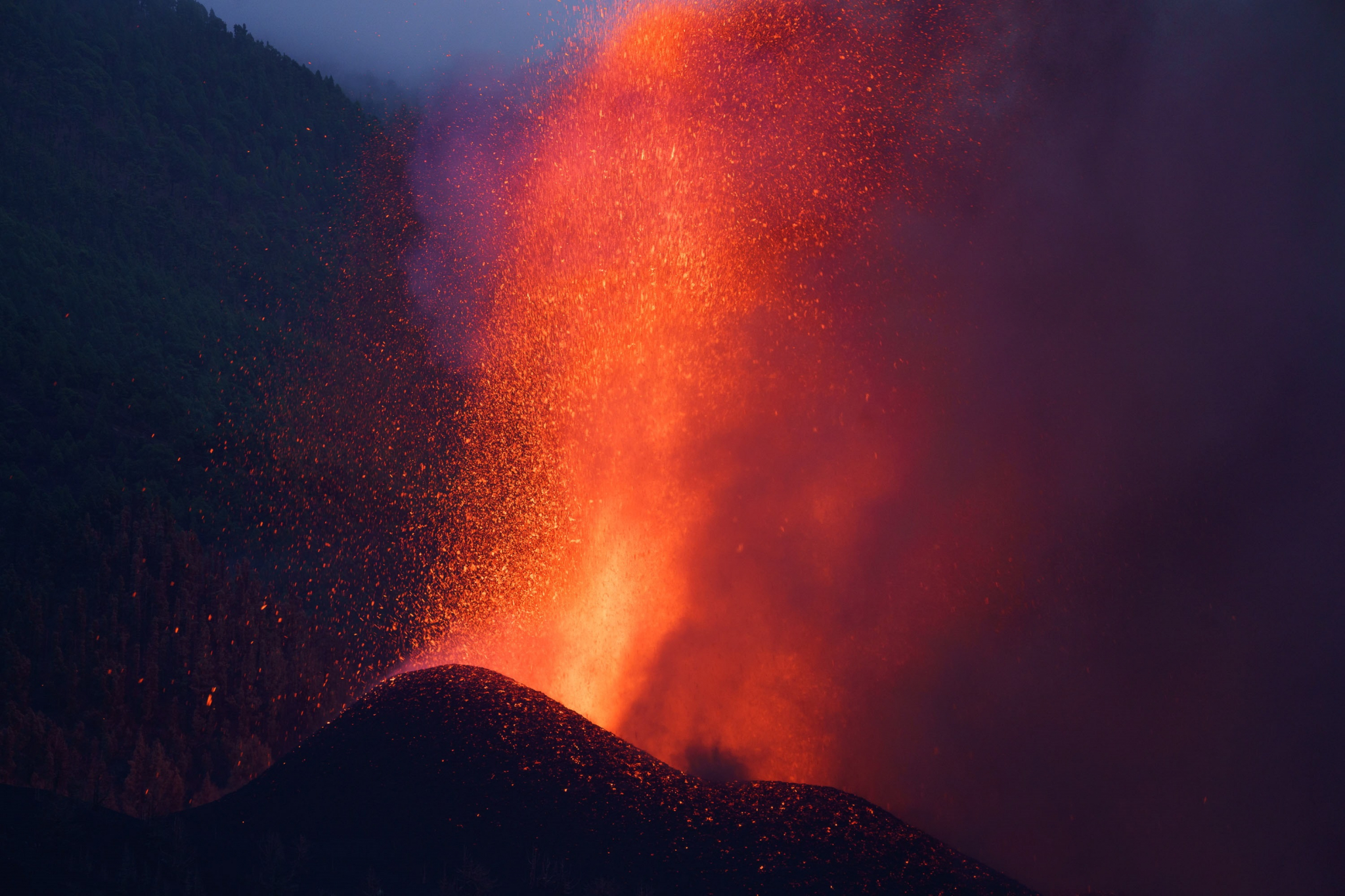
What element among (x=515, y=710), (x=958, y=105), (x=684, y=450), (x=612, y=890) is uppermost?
(x=958, y=105)

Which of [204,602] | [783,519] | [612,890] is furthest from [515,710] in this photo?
[204,602]

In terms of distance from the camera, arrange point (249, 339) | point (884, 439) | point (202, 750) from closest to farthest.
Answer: point (884, 439), point (202, 750), point (249, 339)

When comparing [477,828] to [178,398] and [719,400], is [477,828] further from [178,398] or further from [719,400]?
[178,398]

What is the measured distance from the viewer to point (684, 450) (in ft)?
43.3

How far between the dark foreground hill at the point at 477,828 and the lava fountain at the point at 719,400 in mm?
2124

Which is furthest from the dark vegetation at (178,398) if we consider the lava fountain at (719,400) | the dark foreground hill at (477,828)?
the lava fountain at (719,400)

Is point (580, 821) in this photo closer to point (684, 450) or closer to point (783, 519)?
point (783, 519)

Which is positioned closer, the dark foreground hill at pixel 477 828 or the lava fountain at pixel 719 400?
the dark foreground hill at pixel 477 828

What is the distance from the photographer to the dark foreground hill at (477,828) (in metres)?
6.78

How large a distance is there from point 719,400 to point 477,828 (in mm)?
7094

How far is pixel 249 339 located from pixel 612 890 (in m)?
44.8

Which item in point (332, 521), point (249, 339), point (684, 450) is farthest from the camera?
point (249, 339)

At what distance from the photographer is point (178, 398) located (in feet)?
105

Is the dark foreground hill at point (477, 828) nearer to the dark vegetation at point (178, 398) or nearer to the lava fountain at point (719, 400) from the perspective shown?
the dark vegetation at point (178, 398)
